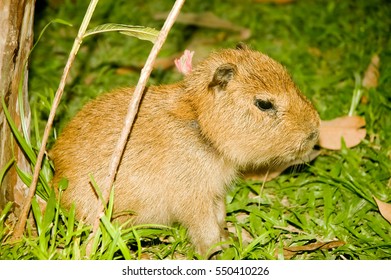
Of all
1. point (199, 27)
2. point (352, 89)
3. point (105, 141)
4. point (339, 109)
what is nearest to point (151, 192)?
point (105, 141)

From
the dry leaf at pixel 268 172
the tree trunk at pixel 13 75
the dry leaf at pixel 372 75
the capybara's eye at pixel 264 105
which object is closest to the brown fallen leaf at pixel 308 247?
the dry leaf at pixel 268 172

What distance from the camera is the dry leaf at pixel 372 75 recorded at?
6.56 metres

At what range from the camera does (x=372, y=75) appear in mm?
6648

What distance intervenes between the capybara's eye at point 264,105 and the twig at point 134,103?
951 millimetres

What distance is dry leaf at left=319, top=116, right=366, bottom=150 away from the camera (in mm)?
5754

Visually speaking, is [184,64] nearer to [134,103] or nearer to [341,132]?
[134,103]

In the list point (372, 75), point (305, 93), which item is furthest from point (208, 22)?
point (372, 75)

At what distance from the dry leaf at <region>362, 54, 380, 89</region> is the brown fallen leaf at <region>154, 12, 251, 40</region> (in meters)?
1.62

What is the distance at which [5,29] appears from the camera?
4.13m

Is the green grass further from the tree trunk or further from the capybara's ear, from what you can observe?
the capybara's ear

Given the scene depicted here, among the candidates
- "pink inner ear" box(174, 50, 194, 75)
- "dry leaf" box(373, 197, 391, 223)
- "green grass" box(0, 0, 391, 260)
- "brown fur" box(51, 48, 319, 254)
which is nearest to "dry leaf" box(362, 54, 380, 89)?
"green grass" box(0, 0, 391, 260)
